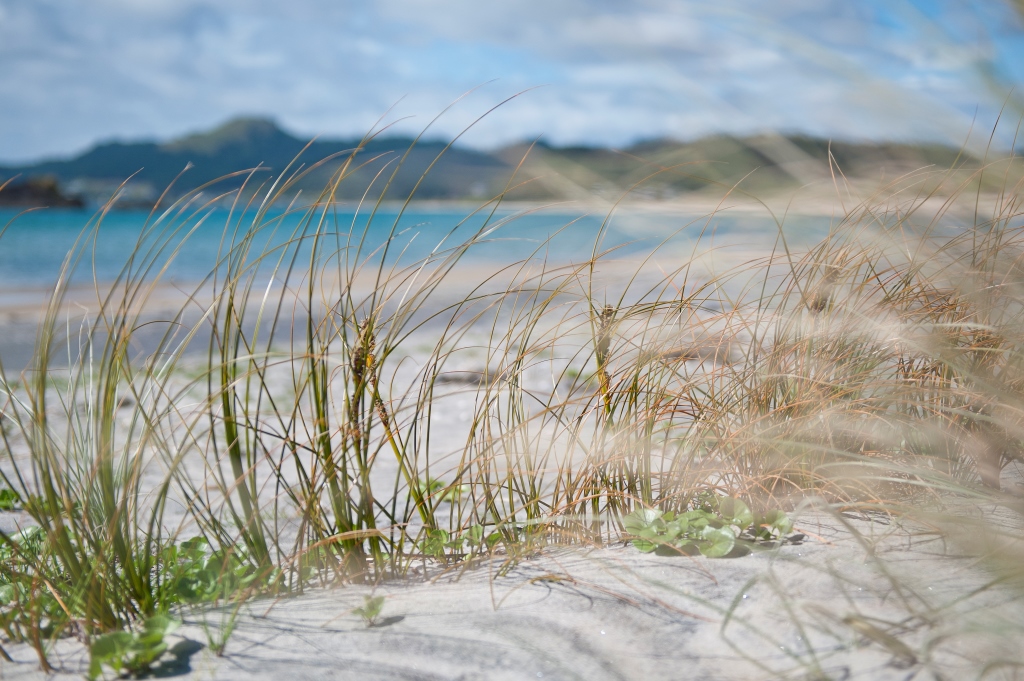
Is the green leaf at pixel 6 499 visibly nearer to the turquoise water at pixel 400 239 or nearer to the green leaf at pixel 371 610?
the turquoise water at pixel 400 239

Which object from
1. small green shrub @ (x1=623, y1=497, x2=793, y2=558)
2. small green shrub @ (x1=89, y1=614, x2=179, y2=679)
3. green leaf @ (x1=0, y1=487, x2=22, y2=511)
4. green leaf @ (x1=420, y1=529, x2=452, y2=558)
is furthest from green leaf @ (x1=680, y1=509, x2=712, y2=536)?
green leaf @ (x1=0, y1=487, x2=22, y2=511)

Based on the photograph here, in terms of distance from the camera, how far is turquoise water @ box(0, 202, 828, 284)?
63.6 inches

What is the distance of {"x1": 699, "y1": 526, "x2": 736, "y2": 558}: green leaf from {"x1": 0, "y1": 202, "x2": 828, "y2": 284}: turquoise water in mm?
650

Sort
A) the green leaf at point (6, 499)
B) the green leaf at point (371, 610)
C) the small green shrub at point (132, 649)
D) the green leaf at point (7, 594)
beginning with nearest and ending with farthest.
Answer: the small green shrub at point (132, 649) < the green leaf at point (371, 610) < the green leaf at point (7, 594) < the green leaf at point (6, 499)

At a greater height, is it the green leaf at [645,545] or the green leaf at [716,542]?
the green leaf at [716,542]

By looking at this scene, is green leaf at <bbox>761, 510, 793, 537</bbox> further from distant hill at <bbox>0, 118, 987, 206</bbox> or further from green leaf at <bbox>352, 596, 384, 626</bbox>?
green leaf at <bbox>352, 596, 384, 626</bbox>

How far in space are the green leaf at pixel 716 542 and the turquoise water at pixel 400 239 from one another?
65cm

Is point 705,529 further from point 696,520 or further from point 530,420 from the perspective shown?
point 530,420

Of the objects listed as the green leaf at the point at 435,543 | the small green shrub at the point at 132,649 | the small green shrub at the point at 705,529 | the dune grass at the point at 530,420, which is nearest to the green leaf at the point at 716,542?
the small green shrub at the point at 705,529

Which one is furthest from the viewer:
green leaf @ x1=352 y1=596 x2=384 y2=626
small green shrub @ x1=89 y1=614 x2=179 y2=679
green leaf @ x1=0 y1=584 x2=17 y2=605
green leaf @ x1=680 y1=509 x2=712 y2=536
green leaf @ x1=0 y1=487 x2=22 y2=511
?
green leaf @ x1=0 y1=487 x2=22 y2=511

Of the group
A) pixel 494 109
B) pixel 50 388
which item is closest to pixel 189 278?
pixel 50 388

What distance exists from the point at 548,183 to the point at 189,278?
50.1 feet

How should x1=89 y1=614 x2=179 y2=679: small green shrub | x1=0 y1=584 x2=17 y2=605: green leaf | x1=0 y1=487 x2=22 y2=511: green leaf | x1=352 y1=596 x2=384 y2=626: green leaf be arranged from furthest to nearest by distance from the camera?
x1=0 y1=487 x2=22 y2=511: green leaf → x1=0 y1=584 x2=17 y2=605: green leaf → x1=352 y1=596 x2=384 y2=626: green leaf → x1=89 y1=614 x2=179 y2=679: small green shrub

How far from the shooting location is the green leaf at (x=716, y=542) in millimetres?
1490
